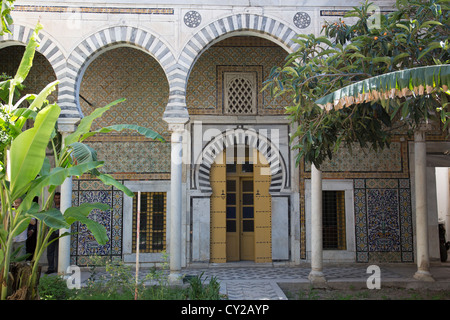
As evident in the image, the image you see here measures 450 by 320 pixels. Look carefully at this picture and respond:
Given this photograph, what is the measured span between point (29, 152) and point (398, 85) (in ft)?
12.2

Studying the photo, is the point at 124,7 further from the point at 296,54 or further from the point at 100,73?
the point at 296,54

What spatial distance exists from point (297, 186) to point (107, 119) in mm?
4063

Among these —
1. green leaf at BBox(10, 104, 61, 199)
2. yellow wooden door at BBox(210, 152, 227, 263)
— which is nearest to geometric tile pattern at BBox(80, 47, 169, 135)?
yellow wooden door at BBox(210, 152, 227, 263)

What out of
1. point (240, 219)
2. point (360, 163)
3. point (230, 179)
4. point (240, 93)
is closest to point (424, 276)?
point (360, 163)

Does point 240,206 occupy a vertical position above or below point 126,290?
above

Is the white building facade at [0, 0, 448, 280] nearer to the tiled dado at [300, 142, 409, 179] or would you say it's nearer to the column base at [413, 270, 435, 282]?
the tiled dado at [300, 142, 409, 179]

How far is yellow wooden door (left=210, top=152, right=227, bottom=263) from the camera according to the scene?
8852mm

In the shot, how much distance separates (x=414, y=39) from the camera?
5355 mm

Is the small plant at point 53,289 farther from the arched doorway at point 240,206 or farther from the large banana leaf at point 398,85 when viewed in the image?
the large banana leaf at point 398,85

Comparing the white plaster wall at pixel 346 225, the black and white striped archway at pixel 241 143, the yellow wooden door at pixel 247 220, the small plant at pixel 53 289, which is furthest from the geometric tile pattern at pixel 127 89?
the small plant at pixel 53 289

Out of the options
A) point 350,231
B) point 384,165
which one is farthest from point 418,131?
point 350,231

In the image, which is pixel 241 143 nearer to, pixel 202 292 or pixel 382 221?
pixel 382 221

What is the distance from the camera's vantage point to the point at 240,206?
30.2 ft

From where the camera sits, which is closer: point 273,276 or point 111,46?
point 111,46
